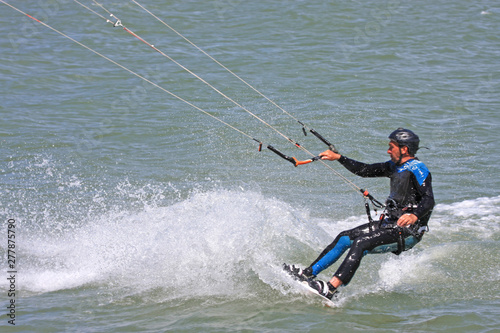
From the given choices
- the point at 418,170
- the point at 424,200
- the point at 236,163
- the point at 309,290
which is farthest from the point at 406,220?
the point at 236,163

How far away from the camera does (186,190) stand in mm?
9406

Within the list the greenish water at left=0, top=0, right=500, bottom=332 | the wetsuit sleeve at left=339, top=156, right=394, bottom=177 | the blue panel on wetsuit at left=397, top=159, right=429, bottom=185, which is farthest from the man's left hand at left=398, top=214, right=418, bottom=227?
the greenish water at left=0, top=0, right=500, bottom=332

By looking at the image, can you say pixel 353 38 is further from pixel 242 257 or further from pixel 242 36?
pixel 242 257

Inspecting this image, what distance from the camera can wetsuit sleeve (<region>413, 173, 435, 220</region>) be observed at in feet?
18.7

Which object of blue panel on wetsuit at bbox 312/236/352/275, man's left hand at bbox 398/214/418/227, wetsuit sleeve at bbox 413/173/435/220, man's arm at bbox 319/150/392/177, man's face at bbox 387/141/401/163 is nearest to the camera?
man's left hand at bbox 398/214/418/227

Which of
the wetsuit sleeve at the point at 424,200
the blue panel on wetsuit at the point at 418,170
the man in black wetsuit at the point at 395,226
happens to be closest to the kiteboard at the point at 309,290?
the man in black wetsuit at the point at 395,226

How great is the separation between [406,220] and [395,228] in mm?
332

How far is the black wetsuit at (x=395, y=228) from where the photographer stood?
5.78 meters

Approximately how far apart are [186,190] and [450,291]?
456 centimetres

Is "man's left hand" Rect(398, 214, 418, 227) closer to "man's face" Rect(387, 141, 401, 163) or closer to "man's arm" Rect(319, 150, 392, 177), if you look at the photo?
"man's face" Rect(387, 141, 401, 163)

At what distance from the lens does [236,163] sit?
34.7ft

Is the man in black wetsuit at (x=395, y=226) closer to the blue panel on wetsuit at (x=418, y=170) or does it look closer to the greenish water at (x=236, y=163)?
the blue panel on wetsuit at (x=418, y=170)

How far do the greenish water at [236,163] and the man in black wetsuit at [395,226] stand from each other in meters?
0.29

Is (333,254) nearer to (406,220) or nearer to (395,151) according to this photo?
(406,220)
